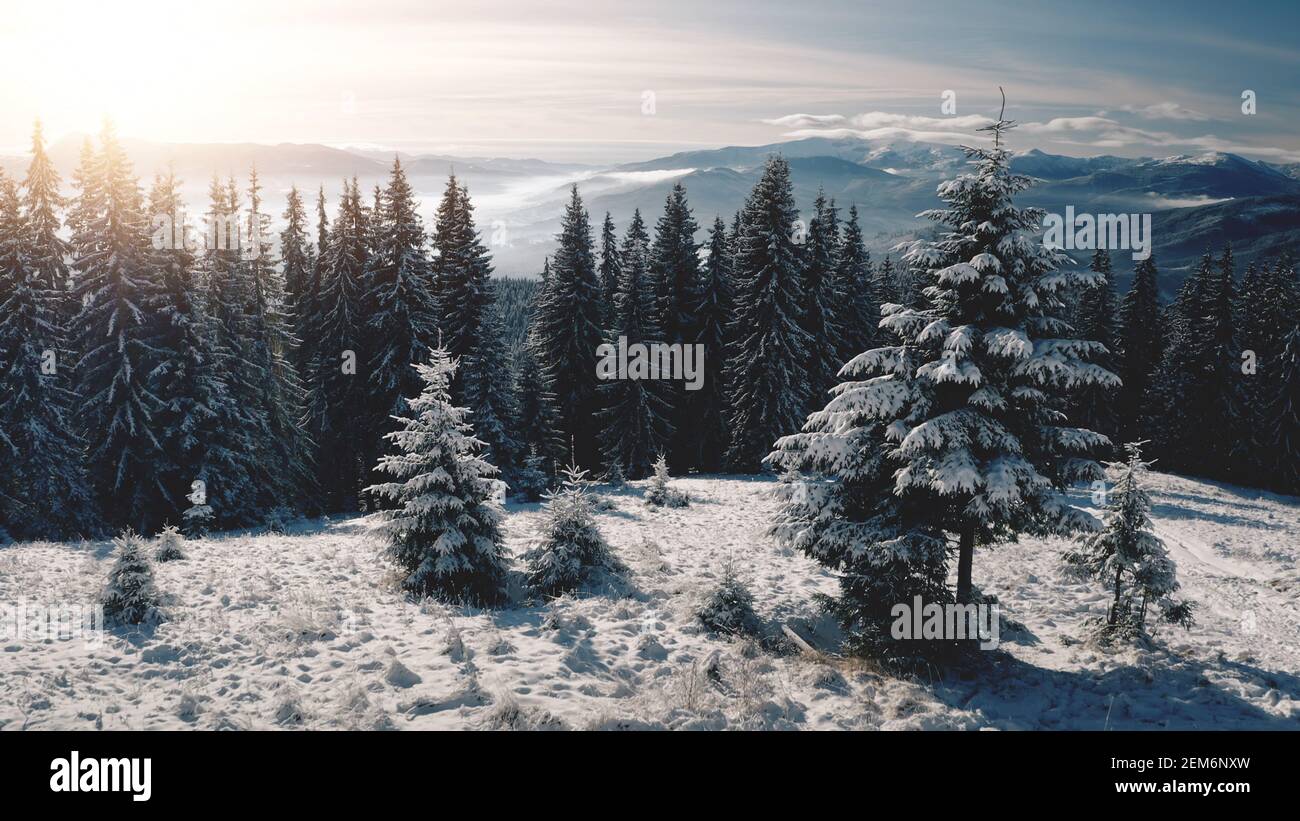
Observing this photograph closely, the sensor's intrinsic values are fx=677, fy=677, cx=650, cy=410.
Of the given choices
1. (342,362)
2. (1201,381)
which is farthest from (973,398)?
(1201,381)

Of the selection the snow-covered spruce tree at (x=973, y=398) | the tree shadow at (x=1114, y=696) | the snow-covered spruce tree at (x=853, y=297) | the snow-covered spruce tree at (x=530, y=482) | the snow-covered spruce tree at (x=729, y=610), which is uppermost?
the snow-covered spruce tree at (x=853, y=297)

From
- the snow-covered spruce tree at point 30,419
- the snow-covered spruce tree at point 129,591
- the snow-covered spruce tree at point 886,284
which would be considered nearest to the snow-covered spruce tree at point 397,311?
the snow-covered spruce tree at point 30,419

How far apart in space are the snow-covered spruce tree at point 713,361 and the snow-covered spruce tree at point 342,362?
60.9 feet

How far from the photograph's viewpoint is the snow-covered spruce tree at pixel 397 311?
103 ft

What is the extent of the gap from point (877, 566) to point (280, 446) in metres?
30.2

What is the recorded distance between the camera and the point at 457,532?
43.3 feet

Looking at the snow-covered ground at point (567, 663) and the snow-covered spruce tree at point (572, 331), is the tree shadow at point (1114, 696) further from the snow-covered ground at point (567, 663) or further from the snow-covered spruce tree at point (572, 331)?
the snow-covered spruce tree at point (572, 331)

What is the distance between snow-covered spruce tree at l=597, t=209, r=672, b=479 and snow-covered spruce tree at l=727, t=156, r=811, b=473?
470 centimetres

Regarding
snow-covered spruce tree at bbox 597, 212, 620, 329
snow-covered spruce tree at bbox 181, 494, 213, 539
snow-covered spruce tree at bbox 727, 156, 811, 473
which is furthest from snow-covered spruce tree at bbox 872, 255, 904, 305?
snow-covered spruce tree at bbox 181, 494, 213, 539

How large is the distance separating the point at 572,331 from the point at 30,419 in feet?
78.2

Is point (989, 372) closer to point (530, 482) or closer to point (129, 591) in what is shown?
point (129, 591)
